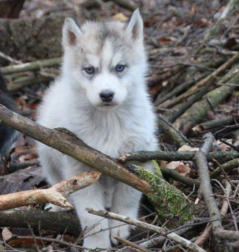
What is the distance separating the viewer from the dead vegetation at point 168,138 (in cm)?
330

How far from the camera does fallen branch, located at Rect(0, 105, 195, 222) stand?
329 centimetres

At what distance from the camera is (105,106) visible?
143 inches

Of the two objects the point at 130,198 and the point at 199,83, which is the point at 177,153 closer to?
the point at 130,198

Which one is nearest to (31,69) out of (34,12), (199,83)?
(199,83)

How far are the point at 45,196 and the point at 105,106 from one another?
82 cm

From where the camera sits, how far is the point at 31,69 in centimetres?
681

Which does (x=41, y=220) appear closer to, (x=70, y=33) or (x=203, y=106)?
(x=70, y=33)

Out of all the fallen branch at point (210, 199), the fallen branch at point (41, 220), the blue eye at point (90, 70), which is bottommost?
the fallen branch at point (41, 220)

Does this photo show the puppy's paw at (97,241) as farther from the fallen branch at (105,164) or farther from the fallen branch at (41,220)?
the fallen branch at (105,164)

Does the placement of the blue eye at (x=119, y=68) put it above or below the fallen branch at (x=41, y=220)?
above

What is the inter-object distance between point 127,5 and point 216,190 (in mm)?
5129

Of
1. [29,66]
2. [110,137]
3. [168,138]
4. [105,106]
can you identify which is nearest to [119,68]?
[105,106]

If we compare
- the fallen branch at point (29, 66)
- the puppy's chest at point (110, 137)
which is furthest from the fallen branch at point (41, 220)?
the fallen branch at point (29, 66)

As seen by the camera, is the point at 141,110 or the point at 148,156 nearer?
the point at 148,156
